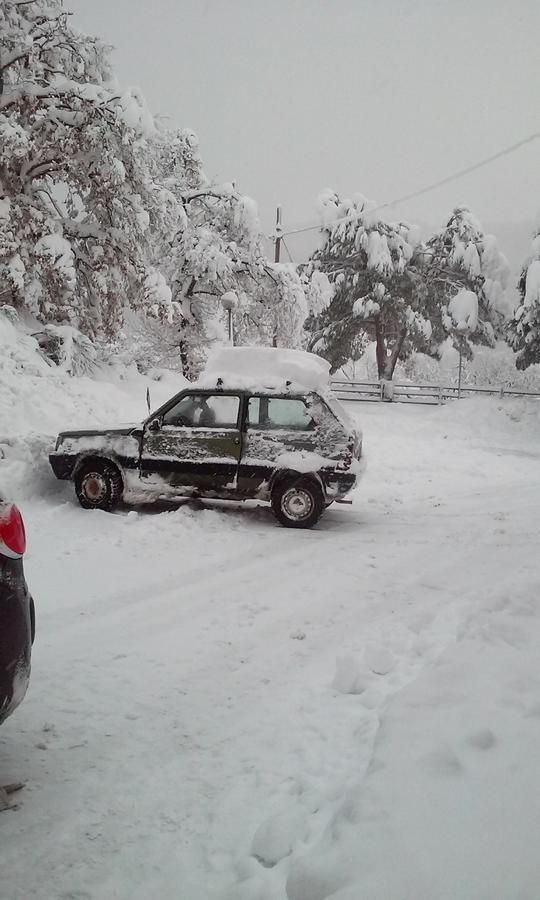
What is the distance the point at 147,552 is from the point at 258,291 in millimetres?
18242

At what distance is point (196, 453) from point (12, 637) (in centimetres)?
543

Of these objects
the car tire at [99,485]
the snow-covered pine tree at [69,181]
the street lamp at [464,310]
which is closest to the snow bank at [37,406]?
the car tire at [99,485]

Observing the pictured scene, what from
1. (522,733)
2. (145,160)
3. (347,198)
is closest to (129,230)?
(145,160)

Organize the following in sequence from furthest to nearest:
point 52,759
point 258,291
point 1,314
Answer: point 258,291 → point 1,314 → point 52,759

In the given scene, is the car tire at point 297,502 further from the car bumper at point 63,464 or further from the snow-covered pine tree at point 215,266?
the snow-covered pine tree at point 215,266

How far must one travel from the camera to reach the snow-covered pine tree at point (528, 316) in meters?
22.6

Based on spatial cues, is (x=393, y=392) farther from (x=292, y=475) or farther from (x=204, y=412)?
(x=292, y=475)

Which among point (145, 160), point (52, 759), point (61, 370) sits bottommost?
point (52, 759)

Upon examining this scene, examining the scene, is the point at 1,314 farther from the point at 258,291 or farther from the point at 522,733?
the point at 522,733

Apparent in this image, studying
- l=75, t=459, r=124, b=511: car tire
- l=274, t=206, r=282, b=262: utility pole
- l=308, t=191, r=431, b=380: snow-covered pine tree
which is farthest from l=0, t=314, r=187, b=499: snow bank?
l=308, t=191, r=431, b=380: snow-covered pine tree

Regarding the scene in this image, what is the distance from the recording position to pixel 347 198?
102 feet

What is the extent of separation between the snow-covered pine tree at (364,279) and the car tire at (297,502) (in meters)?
23.3

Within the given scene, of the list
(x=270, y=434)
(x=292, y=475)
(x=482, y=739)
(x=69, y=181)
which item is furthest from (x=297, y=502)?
(x=69, y=181)

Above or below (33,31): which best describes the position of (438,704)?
below
